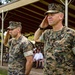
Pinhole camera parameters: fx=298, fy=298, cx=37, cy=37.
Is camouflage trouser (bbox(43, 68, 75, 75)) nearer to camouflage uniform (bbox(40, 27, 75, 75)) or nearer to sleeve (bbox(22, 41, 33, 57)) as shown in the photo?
camouflage uniform (bbox(40, 27, 75, 75))

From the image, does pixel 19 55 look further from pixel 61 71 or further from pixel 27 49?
pixel 61 71

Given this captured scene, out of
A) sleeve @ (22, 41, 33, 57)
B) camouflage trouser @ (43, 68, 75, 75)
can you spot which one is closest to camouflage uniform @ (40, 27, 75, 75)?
camouflage trouser @ (43, 68, 75, 75)

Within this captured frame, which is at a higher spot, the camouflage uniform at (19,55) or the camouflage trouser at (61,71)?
the camouflage uniform at (19,55)

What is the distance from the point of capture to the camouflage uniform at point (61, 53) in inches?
116

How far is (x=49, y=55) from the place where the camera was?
3.06m

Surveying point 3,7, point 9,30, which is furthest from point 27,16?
point 9,30

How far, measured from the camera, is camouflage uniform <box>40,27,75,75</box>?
2943mm

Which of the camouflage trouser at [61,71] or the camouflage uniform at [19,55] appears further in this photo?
the camouflage uniform at [19,55]

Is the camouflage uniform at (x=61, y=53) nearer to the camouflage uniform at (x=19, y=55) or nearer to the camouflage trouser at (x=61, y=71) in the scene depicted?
the camouflage trouser at (x=61, y=71)

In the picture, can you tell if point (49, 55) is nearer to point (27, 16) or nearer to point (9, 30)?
point (9, 30)

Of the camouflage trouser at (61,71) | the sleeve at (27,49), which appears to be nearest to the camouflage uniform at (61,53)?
the camouflage trouser at (61,71)

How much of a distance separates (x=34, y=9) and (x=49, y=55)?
9636 millimetres

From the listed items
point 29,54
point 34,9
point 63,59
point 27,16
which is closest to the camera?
point 63,59

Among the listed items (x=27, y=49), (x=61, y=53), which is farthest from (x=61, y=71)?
(x=27, y=49)
